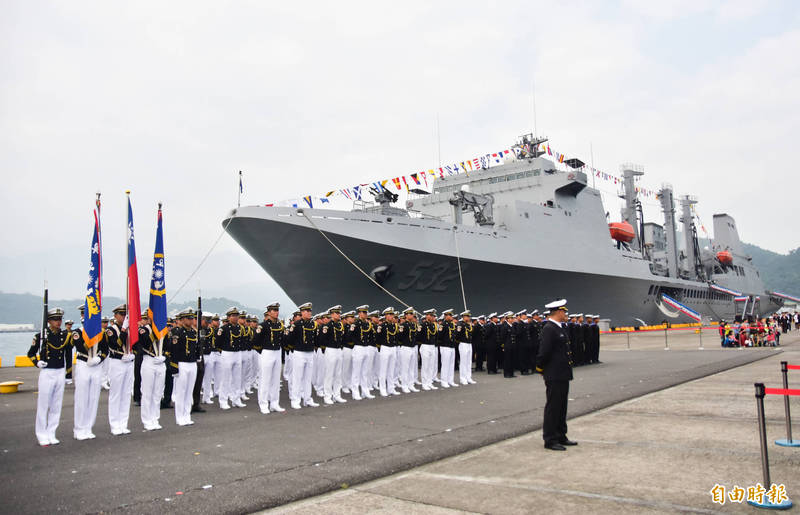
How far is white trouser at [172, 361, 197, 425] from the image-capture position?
646 cm

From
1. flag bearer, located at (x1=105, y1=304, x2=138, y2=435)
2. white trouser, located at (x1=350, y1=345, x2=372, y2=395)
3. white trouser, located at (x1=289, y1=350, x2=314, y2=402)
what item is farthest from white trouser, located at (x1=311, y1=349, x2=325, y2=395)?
flag bearer, located at (x1=105, y1=304, x2=138, y2=435)

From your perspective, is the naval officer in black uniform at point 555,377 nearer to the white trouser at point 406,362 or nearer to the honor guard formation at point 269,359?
the honor guard formation at point 269,359

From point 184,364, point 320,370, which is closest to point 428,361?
point 320,370

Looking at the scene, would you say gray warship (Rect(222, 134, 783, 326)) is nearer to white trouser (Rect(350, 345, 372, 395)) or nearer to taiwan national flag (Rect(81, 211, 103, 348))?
white trouser (Rect(350, 345, 372, 395))

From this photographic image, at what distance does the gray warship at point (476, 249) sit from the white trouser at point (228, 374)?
8383mm

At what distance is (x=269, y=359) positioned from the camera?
7.52 m

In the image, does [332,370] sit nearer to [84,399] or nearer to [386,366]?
[386,366]

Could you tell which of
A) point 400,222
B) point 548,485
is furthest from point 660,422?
point 400,222

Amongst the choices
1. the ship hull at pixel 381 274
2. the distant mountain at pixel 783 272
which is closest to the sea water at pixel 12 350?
the ship hull at pixel 381 274

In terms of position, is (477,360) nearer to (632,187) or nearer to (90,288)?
(90,288)

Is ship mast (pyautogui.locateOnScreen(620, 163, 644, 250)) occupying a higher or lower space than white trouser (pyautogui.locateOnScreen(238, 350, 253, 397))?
higher

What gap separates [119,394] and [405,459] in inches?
145

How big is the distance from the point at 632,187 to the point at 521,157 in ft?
39.9

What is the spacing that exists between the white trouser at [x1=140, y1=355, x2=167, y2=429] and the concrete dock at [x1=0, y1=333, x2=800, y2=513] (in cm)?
18
